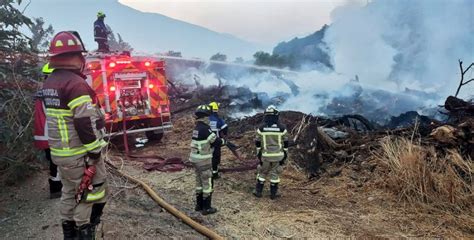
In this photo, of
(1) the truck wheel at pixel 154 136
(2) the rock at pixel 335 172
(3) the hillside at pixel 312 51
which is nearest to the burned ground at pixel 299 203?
(2) the rock at pixel 335 172

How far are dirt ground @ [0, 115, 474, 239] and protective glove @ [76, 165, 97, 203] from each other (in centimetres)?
77

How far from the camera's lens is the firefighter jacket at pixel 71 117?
3.17m

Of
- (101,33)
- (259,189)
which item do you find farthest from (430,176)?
(101,33)

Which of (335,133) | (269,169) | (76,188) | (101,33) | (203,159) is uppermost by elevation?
(101,33)

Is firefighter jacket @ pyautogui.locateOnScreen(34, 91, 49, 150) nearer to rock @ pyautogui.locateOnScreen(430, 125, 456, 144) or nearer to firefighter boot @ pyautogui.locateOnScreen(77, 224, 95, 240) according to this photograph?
firefighter boot @ pyautogui.locateOnScreen(77, 224, 95, 240)

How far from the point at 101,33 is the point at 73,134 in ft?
22.1

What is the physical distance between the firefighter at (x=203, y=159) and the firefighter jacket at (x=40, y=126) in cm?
175

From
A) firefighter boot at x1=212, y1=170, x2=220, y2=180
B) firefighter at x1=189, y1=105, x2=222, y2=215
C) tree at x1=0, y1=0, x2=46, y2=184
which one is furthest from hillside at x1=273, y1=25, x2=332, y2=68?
tree at x1=0, y1=0, x2=46, y2=184

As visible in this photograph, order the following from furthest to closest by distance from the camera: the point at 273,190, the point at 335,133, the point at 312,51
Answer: the point at 312,51, the point at 335,133, the point at 273,190

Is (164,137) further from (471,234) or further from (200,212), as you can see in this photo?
(471,234)

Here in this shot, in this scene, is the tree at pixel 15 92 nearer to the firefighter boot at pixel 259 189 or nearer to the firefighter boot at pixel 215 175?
the firefighter boot at pixel 215 175

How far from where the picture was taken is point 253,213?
205 inches

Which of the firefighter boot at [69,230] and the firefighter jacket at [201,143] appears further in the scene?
the firefighter jacket at [201,143]

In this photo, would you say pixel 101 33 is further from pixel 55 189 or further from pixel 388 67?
pixel 388 67
